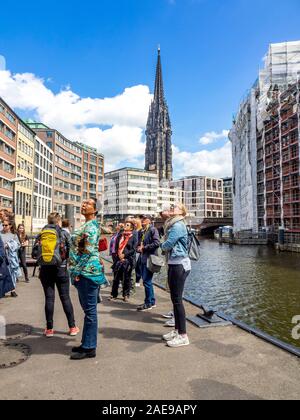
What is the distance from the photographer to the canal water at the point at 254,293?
11.1 m

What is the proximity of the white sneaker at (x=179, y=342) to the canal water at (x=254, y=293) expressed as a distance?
9.78 feet

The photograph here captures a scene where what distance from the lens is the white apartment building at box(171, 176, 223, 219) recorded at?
433 ft

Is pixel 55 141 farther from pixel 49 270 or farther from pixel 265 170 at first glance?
pixel 49 270

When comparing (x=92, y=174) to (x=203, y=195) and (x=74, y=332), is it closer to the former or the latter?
(x=203, y=195)

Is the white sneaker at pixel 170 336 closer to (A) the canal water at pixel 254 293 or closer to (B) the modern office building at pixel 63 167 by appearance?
(A) the canal water at pixel 254 293

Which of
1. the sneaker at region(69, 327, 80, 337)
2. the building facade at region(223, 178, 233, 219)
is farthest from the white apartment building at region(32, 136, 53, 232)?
the building facade at region(223, 178, 233, 219)

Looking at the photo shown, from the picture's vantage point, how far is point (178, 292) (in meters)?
4.65

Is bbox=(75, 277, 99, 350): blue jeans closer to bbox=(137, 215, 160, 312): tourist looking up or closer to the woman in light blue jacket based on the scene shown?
the woman in light blue jacket

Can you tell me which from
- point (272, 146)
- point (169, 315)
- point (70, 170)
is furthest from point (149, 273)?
point (70, 170)

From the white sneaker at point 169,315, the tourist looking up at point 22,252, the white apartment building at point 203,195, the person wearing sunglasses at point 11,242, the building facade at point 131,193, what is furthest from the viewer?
the white apartment building at point 203,195

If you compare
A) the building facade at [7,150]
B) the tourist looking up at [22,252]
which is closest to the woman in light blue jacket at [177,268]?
the tourist looking up at [22,252]

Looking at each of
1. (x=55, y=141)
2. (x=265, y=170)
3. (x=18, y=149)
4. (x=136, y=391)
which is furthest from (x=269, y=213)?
(x=136, y=391)

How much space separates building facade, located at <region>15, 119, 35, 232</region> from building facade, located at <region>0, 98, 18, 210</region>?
6.57 ft
